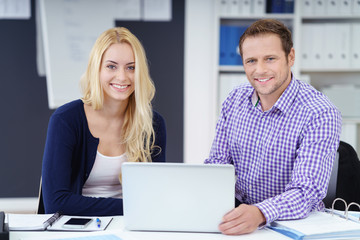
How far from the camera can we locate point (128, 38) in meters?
1.87

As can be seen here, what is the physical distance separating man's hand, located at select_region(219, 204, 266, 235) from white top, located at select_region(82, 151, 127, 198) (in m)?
0.74

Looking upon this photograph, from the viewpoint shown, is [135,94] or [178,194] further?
[135,94]

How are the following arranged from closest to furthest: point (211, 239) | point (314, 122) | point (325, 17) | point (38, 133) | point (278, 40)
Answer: point (211, 239), point (314, 122), point (278, 40), point (325, 17), point (38, 133)

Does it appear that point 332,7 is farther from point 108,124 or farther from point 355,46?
point 108,124

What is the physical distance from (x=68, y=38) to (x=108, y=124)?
2087mm

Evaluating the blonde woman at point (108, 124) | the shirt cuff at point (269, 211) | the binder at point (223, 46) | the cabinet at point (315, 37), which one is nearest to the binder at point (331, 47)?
the cabinet at point (315, 37)

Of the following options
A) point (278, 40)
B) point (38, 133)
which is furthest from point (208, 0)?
Result: point (278, 40)

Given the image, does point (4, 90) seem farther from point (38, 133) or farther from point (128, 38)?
point (128, 38)

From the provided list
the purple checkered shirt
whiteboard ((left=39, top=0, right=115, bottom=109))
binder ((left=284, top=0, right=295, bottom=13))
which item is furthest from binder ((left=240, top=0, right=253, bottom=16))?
the purple checkered shirt

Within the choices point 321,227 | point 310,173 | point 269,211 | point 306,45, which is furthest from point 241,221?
point 306,45

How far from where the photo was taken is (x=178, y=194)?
47.6 inches

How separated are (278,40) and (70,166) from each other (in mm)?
977

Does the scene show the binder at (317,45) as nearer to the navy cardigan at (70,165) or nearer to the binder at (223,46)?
the binder at (223,46)

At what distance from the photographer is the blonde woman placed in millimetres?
1753
